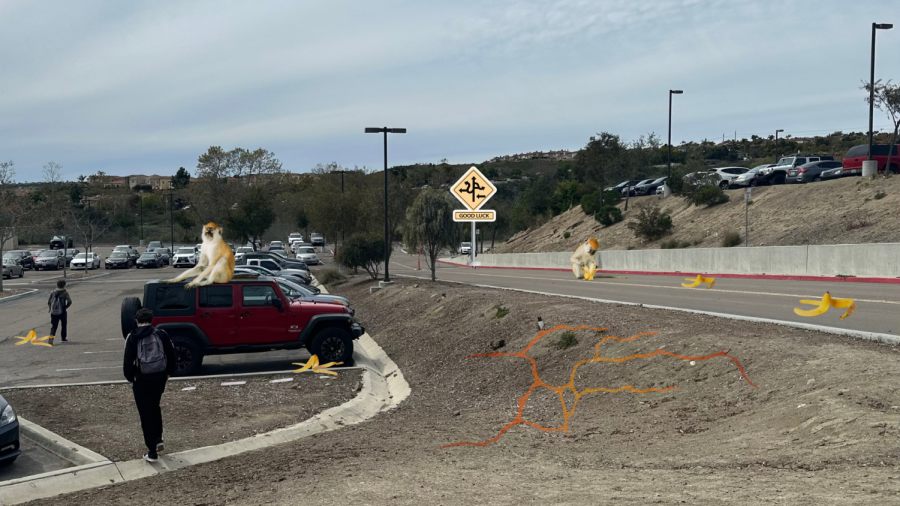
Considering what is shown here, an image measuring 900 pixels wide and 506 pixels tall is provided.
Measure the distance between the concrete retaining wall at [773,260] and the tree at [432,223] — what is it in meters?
10.7

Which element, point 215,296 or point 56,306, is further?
point 56,306

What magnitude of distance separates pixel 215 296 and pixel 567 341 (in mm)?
6791

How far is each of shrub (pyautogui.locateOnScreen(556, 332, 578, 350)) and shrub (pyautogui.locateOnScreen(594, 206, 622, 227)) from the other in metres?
43.1

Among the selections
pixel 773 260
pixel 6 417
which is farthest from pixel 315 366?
pixel 773 260

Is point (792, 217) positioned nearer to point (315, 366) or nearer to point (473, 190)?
point (315, 366)

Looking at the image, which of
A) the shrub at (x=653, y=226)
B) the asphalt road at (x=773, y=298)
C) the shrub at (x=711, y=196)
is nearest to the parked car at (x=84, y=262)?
the shrub at (x=653, y=226)

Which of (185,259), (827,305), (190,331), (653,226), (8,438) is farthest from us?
(185,259)

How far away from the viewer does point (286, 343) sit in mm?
14625

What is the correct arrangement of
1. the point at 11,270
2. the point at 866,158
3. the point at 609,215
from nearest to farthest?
the point at 866,158, the point at 11,270, the point at 609,215

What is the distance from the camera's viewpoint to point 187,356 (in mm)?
13969

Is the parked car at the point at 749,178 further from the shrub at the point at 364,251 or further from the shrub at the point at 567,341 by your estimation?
the shrub at the point at 567,341

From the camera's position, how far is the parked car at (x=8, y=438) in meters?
7.90

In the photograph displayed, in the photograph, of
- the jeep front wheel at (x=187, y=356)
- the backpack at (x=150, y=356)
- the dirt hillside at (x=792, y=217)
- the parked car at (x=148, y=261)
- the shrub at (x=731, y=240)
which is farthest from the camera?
the parked car at (x=148, y=261)

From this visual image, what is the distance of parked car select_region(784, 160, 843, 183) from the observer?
151ft
